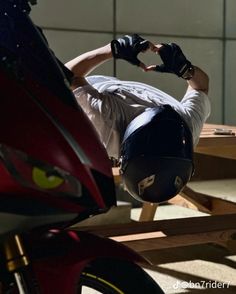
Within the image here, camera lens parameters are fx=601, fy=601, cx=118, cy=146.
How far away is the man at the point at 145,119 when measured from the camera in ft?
4.65

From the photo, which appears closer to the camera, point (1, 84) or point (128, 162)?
point (1, 84)

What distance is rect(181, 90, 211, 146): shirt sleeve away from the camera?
1900 mm

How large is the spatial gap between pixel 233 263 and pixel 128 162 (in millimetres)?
1384

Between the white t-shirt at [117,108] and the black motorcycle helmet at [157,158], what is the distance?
0.76 ft

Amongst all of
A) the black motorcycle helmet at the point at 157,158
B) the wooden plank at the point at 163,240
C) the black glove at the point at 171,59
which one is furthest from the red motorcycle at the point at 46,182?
the wooden plank at the point at 163,240

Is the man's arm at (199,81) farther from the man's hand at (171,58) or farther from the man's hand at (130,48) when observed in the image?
the man's hand at (130,48)

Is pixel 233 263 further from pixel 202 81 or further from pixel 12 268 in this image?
pixel 12 268

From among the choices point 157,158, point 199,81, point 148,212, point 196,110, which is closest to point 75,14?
point 148,212

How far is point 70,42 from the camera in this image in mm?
3775

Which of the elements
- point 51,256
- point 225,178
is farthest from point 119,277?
point 225,178

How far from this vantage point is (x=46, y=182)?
0.91m

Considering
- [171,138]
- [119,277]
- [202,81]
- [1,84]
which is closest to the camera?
[1,84]

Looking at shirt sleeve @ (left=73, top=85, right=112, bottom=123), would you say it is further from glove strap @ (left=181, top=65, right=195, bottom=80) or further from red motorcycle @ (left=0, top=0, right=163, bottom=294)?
red motorcycle @ (left=0, top=0, right=163, bottom=294)

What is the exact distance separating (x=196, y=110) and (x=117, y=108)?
32 cm
